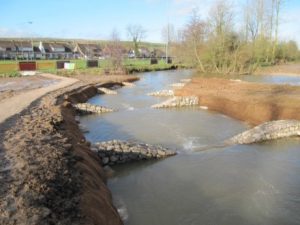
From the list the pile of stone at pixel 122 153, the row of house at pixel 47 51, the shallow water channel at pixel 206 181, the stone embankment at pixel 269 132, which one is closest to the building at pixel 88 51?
the row of house at pixel 47 51

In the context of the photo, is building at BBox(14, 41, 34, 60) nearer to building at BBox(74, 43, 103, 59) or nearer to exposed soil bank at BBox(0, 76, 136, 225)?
building at BBox(74, 43, 103, 59)

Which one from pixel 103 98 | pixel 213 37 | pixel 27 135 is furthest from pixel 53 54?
pixel 27 135

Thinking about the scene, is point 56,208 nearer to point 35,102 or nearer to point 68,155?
point 68,155

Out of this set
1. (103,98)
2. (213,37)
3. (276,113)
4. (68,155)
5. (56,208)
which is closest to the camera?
(56,208)

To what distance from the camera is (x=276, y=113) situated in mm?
19000

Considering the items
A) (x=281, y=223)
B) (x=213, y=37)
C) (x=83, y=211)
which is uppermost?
(x=213, y=37)

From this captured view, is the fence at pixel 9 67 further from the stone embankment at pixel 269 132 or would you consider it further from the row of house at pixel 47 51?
the row of house at pixel 47 51

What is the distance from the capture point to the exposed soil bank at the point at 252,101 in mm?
19098

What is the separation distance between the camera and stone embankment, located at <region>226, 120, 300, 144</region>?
14992 mm

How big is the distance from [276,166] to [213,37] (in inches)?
1736

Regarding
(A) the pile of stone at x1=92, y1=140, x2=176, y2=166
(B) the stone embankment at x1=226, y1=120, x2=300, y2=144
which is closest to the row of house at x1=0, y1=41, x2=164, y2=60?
(B) the stone embankment at x1=226, y1=120, x2=300, y2=144

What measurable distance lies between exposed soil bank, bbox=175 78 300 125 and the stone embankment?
2.11 meters

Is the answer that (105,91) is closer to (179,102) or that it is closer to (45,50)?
(179,102)

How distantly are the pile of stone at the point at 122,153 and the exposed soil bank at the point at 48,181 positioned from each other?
18.4 inches
